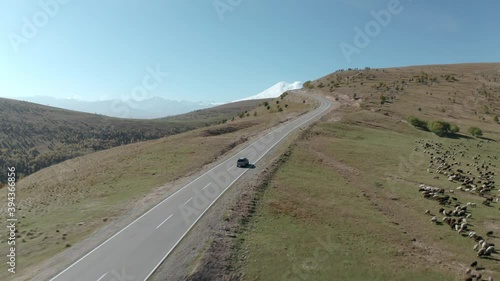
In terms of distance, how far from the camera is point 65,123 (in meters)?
158

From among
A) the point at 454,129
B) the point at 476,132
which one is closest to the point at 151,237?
the point at 454,129

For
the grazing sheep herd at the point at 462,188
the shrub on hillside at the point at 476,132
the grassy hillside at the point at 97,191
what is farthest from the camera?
the shrub on hillside at the point at 476,132

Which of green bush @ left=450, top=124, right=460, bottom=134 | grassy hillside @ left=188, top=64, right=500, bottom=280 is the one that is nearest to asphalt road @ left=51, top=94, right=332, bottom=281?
grassy hillside @ left=188, top=64, right=500, bottom=280

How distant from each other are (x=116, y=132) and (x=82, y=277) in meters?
146

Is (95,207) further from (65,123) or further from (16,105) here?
(16,105)

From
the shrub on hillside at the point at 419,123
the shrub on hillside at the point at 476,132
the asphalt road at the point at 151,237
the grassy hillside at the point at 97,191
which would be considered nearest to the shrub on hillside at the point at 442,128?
the shrub on hillside at the point at 419,123

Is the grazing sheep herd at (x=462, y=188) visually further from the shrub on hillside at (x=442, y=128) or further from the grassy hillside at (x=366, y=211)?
the shrub on hillside at (x=442, y=128)

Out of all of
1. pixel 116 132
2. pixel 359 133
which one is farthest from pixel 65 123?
pixel 359 133

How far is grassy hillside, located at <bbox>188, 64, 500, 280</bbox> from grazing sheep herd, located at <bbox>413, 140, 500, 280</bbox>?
0.81 ft

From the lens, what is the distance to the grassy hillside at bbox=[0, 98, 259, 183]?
100125 millimetres

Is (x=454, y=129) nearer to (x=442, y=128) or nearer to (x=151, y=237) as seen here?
(x=442, y=128)

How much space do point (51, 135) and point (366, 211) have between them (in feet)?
467

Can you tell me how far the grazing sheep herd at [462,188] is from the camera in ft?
85.2

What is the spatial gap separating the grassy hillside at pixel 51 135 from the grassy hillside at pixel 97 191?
1842 inches
